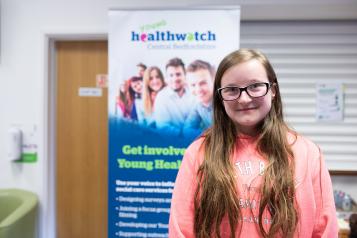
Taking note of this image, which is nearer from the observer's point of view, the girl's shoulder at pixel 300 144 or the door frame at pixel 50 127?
the girl's shoulder at pixel 300 144

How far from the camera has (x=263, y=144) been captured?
3.21 feet

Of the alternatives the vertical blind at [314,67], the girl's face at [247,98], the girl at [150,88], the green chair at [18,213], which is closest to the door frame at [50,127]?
the green chair at [18,213]

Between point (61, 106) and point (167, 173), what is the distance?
4.05 feet

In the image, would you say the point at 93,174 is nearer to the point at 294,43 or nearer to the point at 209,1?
the point at 209,1

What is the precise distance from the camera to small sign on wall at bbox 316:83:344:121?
251 centimetres

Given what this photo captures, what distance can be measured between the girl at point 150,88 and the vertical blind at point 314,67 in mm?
913

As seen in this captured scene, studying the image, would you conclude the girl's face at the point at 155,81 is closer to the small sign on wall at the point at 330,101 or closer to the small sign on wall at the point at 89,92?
the small sign on wall at the point at 89,92

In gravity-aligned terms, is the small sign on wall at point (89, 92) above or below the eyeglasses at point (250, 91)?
above

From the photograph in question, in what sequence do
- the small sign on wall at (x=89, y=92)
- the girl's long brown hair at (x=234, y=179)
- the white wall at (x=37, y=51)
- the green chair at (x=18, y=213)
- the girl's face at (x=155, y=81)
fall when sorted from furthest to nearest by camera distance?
1. the small sign on wall at (x=89, y=92)
2. the white wall at (x=37, y=51)
3. the girl's face at (x=155, y=81)
4. the green chair at (x=18, y=213)
5. the girl's long brown hair at (x=234, y=179)

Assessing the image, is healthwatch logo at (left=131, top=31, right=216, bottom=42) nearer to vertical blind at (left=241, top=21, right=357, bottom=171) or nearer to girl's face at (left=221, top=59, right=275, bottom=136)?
vertical blind at (left=241, top=21, right=357, bottom=171)

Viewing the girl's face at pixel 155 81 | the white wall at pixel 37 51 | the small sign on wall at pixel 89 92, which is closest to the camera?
the girl's face at pixel 155 81

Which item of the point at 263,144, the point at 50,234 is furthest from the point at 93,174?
the point at 263,144

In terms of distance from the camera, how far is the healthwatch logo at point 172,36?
6.81 ft

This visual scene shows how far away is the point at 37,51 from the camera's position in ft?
8.18
